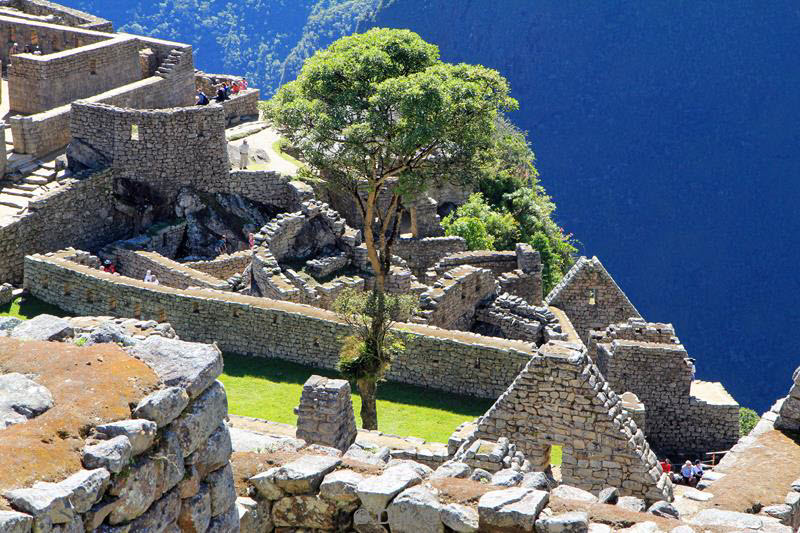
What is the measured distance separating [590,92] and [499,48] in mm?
10253

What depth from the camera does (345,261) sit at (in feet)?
122

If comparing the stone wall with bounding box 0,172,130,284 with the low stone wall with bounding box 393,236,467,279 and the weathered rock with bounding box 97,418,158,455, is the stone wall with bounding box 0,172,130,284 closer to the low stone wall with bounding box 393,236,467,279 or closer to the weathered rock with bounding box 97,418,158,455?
the low stone wall with bounding box 393,236,467,279

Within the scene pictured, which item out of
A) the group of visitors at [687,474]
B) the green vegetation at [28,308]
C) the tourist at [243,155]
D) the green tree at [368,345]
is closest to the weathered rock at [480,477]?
the green tree at [368,345]

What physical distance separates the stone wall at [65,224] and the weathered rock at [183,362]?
23.9m

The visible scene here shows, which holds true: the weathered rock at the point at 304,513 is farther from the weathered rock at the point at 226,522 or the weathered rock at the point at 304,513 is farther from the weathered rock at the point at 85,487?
the weathered rock at the point at 85,487

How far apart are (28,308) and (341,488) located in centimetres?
2104

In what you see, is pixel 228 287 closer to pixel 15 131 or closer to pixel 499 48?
pixel 15 131

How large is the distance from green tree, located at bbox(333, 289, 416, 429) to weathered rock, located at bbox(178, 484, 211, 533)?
45.5 ft

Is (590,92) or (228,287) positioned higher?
(590,92)

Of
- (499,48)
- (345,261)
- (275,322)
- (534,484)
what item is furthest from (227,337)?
(499,48)

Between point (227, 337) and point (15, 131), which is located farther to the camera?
point (15, 131)

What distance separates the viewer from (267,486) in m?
13.8

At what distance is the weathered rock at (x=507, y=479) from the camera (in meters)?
14.0

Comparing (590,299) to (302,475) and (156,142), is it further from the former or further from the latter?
(302,475)
